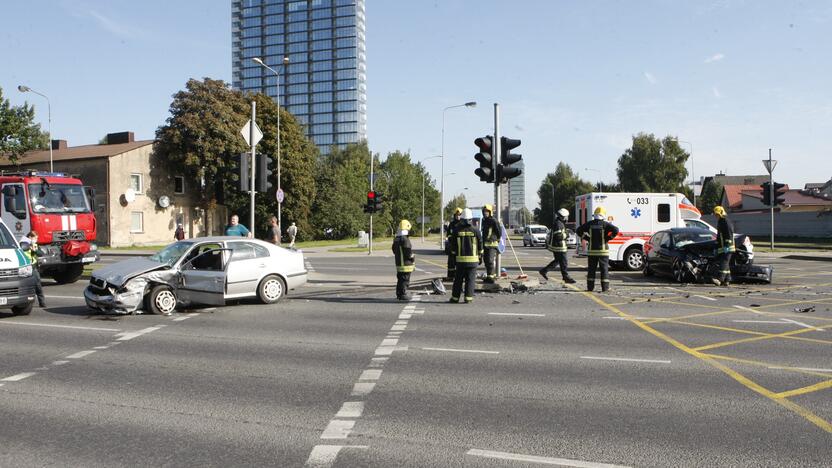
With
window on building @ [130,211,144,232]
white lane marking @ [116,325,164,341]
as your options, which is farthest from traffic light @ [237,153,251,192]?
window on building @ [130,211,144,232]

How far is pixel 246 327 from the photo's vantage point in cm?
1030

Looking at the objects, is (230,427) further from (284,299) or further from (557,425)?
(284,299)

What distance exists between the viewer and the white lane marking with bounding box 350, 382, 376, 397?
242 inches

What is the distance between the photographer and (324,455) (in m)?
4.47

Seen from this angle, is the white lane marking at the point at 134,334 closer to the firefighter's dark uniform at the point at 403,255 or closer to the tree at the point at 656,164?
the firefighter's dark uniform at the point at 403,255

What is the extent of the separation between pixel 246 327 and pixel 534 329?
457cm

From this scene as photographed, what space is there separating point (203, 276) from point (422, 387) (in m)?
7.11

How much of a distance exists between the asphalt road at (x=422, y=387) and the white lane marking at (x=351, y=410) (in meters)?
0.03

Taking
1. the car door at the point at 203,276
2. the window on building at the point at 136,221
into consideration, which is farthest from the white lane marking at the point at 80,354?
the window on building at the point at 136,221

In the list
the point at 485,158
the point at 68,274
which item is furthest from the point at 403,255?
the point at 68,274

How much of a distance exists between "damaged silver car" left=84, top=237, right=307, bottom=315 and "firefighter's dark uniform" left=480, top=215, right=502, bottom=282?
170 inches

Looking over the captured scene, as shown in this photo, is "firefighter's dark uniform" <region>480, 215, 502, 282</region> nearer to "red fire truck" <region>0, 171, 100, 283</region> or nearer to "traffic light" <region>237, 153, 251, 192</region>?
"traffic light" <region>237, 153, 251, 192</region>

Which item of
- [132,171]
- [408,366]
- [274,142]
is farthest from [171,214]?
[408,366]

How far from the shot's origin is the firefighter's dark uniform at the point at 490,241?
582 inches
